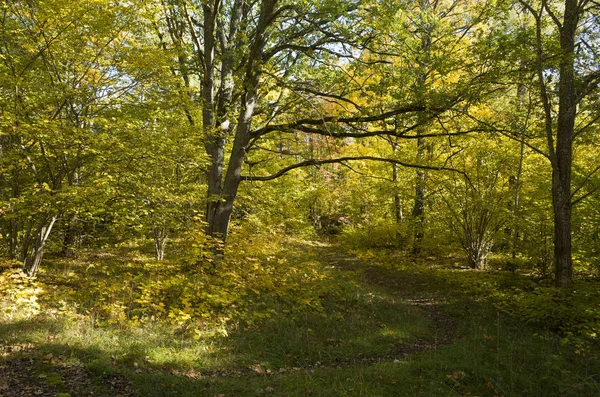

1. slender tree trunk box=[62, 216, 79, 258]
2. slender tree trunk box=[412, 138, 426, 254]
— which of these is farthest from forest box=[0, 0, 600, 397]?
slender tree trunk box=[412, 138, 426, 254]

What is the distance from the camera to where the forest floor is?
3.94 m

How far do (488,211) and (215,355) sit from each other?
29.6 ft

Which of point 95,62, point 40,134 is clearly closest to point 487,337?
point 40,134

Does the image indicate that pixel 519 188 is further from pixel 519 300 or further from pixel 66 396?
pixel 66 396

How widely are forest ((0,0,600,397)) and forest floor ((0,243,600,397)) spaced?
3 centimetres

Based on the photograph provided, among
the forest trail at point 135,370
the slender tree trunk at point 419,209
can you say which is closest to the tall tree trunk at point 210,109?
the forest trail at point 135,370

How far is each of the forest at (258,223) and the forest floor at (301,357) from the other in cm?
3

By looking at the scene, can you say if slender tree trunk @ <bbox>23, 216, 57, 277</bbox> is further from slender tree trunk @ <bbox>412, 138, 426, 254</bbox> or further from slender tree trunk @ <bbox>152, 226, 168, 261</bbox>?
slender tree trunk @ <bbox>412, 138, 426, 254</bbox>

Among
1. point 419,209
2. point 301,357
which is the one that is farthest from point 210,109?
point 419,209

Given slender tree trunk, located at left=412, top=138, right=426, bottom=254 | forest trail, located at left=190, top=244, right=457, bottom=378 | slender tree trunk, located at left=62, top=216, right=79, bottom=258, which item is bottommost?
forest trail, located at left=190, top=244, right=457, bottom=378

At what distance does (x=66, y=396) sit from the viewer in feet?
10.7

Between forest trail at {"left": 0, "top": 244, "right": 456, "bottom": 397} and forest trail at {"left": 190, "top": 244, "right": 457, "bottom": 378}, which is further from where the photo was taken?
forest trail at {"left": 190, "top": 244, "right": 457, "bottom": 378}

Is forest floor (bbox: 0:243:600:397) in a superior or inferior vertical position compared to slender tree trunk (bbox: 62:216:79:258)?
inferior

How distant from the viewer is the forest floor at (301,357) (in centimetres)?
394
